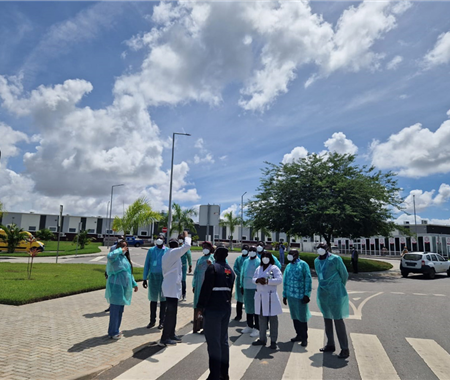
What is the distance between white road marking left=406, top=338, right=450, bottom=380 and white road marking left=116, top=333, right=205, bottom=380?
3.80 m

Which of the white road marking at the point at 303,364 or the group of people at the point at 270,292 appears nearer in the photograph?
Answer: the white road marking at the point at 303,364

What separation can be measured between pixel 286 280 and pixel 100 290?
7511 mm

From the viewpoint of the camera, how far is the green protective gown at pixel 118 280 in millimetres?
6730

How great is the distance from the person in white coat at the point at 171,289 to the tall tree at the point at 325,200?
1701 cm

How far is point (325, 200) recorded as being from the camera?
77.7 ft

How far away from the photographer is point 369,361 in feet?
18.9

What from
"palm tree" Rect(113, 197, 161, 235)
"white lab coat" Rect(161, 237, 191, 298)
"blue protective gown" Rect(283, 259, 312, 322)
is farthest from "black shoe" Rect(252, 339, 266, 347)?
"palm tree" Rect(113, 197, 161, 235)

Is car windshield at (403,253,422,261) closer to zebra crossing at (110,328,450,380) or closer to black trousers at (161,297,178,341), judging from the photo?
zebra crossing at (110,328,450,380)

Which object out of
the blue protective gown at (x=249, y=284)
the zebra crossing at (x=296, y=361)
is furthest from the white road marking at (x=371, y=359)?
the blue protective gown at (x=249, y=284)

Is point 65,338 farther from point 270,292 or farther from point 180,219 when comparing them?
point 180,219

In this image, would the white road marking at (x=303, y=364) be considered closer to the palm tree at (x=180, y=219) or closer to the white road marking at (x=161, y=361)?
the white road marking at (x=161, y=361)

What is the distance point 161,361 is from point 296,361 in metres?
2.11

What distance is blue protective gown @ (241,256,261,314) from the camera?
7.82 meters

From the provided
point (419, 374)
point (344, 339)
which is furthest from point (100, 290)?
point (419, 374)
